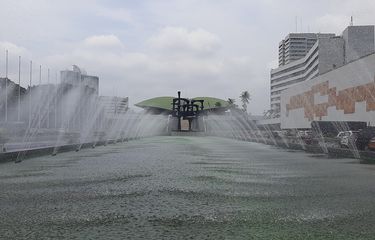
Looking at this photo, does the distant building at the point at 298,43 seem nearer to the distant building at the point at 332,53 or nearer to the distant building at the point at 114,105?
the distant building at the point at 332,53

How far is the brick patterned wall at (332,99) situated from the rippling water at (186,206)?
39.6 meters

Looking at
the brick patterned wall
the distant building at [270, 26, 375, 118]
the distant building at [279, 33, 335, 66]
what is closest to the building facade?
the brick patterned wall

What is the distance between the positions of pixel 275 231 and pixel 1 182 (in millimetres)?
7050

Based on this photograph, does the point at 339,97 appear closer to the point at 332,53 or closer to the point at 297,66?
the point at 332,53

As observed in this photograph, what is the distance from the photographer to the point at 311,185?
9742mm

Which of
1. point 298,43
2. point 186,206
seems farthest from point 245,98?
point 186,206

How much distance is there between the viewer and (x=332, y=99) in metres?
61.0

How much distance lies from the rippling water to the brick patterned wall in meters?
39.6

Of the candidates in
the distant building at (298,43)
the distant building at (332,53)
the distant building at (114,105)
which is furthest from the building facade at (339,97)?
the distant building at (298,43)

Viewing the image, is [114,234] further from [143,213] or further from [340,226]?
[340,226]

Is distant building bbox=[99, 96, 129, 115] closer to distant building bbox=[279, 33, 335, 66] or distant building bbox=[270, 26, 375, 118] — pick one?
distant building bbox=[270, 26, 375, 118]

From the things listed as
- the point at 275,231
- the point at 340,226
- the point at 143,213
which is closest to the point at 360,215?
the point at 340,226

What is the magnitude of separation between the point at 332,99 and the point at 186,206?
188 ft

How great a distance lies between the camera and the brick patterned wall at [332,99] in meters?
48.7
